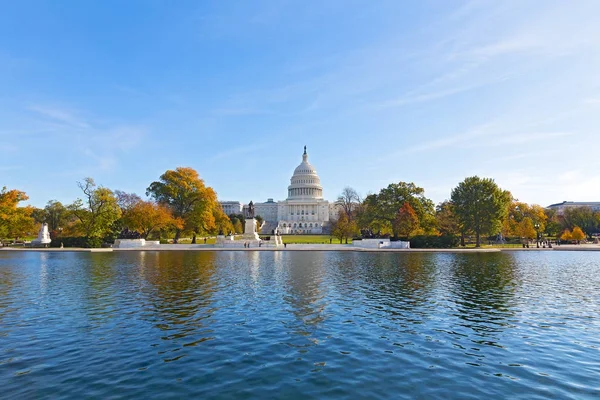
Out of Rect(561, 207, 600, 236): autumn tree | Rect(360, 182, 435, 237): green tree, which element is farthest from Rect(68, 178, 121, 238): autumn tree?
Rect(561, 207, 600, 236): autumn tree

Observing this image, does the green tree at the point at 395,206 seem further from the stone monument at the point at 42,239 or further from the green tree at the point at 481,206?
the stone monument at the point at 42,239

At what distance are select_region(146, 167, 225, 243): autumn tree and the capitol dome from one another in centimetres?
10938

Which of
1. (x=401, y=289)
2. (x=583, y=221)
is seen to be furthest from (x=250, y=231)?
(x=583, y=221)

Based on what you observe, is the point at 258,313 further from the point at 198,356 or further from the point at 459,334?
the point at 459,334

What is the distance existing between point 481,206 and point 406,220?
11.4m

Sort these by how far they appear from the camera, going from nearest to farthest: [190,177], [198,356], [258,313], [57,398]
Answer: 1. [57,398]
2. [198,356]
3. [258,313]
4. [190,177]

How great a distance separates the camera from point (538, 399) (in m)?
7.63

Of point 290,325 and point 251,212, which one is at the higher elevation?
point 251,212

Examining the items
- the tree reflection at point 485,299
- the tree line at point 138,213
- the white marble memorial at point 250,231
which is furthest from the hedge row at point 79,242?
the tree reflection at point 485,299

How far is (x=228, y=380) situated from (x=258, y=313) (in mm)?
6158

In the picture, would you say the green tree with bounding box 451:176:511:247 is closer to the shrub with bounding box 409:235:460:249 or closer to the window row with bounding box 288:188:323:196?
the shrub with bounding box 409:235:460:249

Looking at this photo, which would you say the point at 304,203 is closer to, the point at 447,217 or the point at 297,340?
the point at 447,217

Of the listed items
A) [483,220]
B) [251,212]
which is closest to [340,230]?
[251,212]

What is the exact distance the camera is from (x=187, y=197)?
67062 mm
